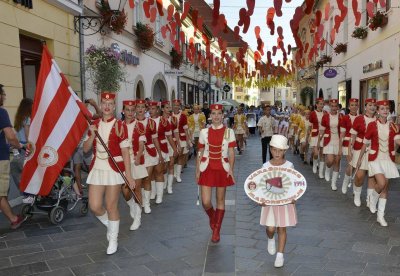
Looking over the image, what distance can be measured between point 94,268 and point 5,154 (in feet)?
7.72

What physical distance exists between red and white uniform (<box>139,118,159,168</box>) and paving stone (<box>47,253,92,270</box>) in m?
2.42

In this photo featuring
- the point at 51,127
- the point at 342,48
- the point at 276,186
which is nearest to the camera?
the point at 276,186

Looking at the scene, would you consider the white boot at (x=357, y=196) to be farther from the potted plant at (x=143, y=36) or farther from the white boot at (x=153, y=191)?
the potted plant at (x=143, y=36)

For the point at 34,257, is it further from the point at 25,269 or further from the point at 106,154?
the point at 106,154

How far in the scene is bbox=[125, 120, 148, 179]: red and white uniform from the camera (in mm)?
5988

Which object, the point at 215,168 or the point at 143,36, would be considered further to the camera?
the point at 143,36

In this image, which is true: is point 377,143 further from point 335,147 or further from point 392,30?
point 392,30

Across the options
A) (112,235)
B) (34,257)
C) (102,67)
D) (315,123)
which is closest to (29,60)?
(102,67)

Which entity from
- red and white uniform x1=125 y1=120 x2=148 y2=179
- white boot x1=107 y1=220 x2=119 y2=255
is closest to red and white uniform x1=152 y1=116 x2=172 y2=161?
red and white uniform x1=125 y1=120 x2=148 y2=179

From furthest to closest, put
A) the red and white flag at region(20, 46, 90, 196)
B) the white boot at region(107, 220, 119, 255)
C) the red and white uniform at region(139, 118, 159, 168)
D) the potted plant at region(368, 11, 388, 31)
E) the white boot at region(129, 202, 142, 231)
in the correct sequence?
1. the potted plant at region(368, 11, 388, 31)
2. the red and white uniform at region(139, 118, 159, 168)
3. the white boot at region(129, 202, 142, 231)
4. the red and white flag at region(20, 46, 90, 196)
5. the white boot at region(107, 220, 119, 255)

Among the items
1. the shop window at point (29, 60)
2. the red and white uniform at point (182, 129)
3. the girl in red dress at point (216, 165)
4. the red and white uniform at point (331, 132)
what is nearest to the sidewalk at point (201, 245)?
the girl in red dress at point (216, 165)

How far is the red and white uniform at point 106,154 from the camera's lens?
187 inches

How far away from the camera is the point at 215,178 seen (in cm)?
515

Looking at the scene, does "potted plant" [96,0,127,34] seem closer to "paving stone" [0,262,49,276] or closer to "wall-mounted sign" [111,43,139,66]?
"wall-mounted sign" [111,43,139,66]
